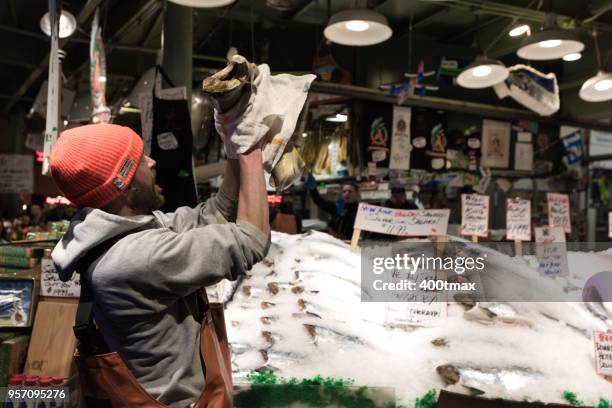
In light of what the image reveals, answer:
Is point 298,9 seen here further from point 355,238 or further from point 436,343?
point 436,343

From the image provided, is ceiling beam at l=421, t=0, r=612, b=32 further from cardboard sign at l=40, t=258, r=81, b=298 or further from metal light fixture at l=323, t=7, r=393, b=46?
cardboard sign at l=40, t=258, r=81, b=298

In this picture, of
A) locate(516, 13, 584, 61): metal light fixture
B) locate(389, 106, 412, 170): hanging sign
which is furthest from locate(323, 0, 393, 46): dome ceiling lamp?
locate(389, 106, 412, 170): hanging sign

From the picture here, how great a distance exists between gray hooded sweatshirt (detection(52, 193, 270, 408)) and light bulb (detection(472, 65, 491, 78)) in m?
4.37

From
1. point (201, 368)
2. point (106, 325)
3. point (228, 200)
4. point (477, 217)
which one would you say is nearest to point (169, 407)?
point (201, 368)

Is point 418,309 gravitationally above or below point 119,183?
below

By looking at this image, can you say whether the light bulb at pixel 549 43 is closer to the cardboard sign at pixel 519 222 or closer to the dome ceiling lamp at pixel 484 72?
the dome ceiling lamp at pixel 484 72

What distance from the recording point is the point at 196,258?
1215 mm

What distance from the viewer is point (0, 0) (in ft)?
21.5

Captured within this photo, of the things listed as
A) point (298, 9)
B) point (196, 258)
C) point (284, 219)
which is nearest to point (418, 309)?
point (196, 258)

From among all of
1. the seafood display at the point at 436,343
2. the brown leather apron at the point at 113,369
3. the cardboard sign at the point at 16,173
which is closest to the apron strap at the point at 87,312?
the brown leather apron at the point at 113,369

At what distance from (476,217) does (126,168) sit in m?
2.81

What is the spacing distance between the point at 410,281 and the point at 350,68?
18.9 ft

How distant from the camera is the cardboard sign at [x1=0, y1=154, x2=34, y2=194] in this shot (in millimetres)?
7742

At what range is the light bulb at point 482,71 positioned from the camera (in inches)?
199
